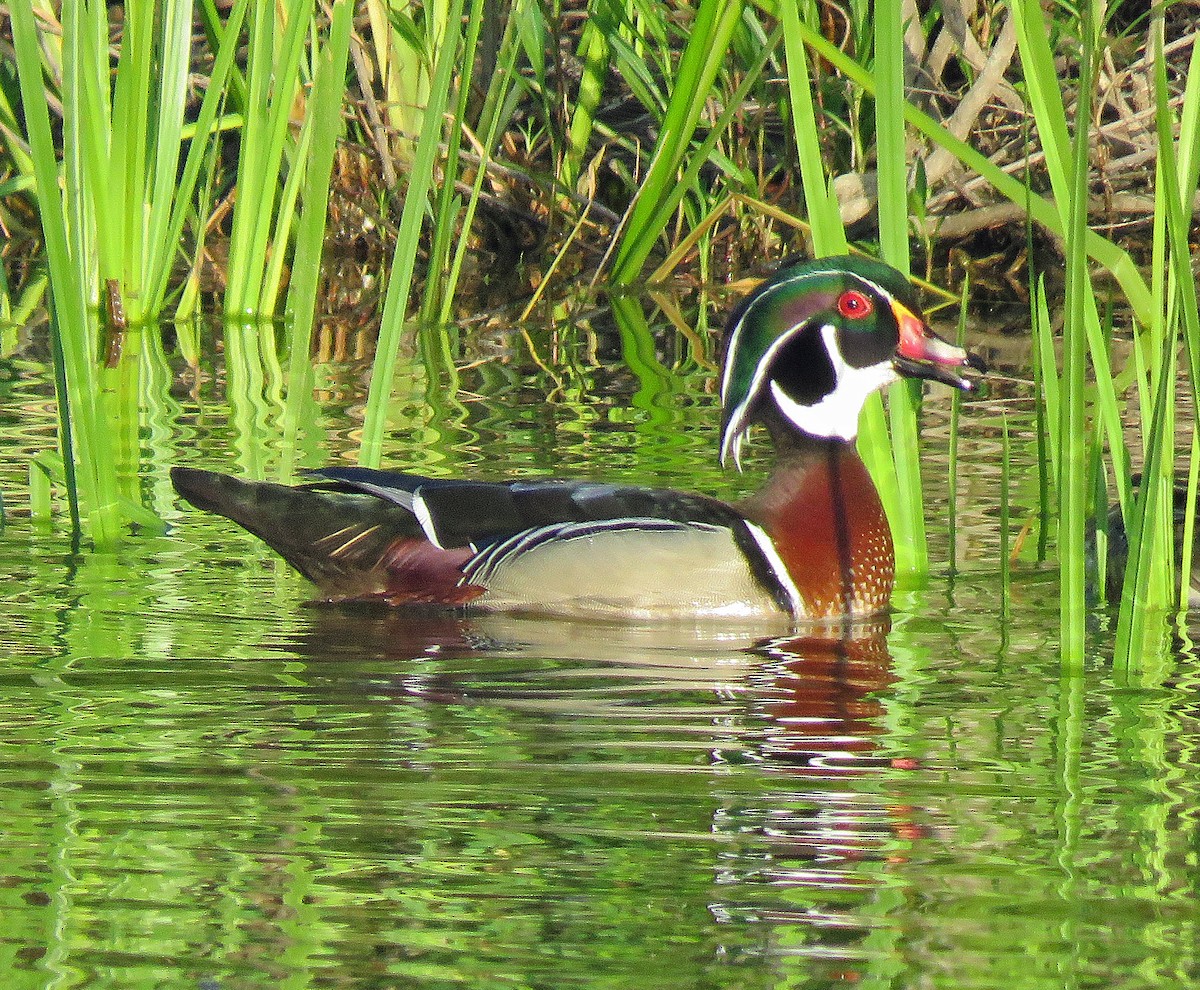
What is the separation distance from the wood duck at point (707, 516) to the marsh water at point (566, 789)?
0.14m

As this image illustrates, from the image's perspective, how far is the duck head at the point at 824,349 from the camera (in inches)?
214

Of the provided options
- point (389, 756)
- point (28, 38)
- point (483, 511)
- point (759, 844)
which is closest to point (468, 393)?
point (483, 511)

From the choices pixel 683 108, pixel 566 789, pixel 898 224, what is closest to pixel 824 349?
pixel 898 224

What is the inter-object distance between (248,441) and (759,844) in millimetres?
4226

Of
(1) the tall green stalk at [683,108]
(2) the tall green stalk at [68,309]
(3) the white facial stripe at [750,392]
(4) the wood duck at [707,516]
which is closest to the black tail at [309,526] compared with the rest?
(4) the wood duck at [707,516]

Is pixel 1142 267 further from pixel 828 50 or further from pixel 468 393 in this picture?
pixel 828 50

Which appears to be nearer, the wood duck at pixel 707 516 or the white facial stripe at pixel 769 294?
the wood duck at pixel 707 516

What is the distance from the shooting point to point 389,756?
378 cm

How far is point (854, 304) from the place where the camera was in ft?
18.0

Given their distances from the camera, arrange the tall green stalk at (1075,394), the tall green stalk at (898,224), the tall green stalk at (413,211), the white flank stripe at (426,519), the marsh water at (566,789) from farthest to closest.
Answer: the white flank stripe at (426,519), the tall green stalk at (413,211), the tall green stalk at (898,224), the tall green stalk at (1075,394), the marsh water at (566,789)

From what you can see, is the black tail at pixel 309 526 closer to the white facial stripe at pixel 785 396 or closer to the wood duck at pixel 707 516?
the wood duck at pixel 707 516

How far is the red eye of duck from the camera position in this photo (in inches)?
216

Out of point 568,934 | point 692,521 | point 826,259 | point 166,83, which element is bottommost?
point 568,934

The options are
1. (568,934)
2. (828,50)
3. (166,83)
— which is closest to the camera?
(568,934)
